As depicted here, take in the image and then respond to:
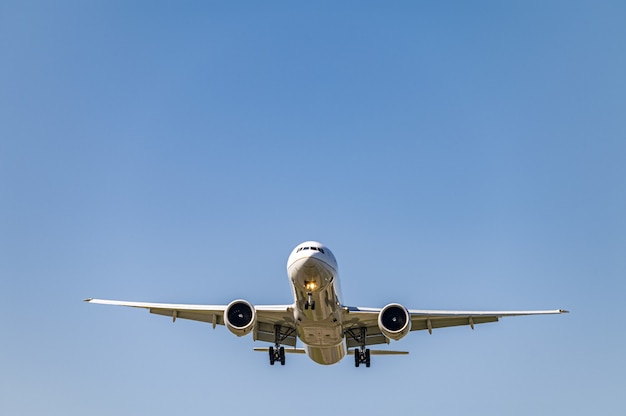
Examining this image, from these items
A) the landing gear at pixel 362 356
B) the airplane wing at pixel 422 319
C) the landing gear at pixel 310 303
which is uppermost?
the airplane wing at pixel 422 319

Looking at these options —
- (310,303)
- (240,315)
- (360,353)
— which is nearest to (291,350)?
(360,353)

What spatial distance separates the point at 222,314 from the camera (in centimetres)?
3284

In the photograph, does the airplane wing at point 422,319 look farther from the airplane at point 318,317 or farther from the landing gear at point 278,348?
the landing gear at point 278,348

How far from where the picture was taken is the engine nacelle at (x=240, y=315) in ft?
96.4

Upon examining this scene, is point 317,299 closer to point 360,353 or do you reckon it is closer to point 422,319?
point 360,353

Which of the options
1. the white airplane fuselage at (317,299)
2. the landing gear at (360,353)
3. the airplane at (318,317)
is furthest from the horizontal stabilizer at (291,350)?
the landing gear at (360,353)

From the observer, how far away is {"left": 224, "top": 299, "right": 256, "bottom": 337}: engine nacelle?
29391mm

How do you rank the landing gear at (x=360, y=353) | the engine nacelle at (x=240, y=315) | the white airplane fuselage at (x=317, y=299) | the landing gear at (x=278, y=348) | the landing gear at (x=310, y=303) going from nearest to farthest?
the white airplane fuselage at (x=317, y=299)
the landing gear at (x=310, y=303)
the engine nacelle at (x=240, y=315)
the landing gear at (x=278, y=348)
the landing gear at (x=360, y=353)

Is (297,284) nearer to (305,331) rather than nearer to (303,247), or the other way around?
(303,247)

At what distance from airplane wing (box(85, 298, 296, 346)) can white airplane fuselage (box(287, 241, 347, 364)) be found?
1306mm

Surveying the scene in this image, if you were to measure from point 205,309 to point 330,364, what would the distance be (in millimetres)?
6441

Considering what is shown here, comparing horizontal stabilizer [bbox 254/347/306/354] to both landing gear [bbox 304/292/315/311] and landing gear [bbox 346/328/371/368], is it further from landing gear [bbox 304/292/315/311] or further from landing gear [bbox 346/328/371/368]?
landing gear [bbox 304/292/315/311]

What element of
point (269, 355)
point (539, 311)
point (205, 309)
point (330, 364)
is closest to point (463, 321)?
point (539, 311)

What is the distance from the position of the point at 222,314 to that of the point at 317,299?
6459 mm
